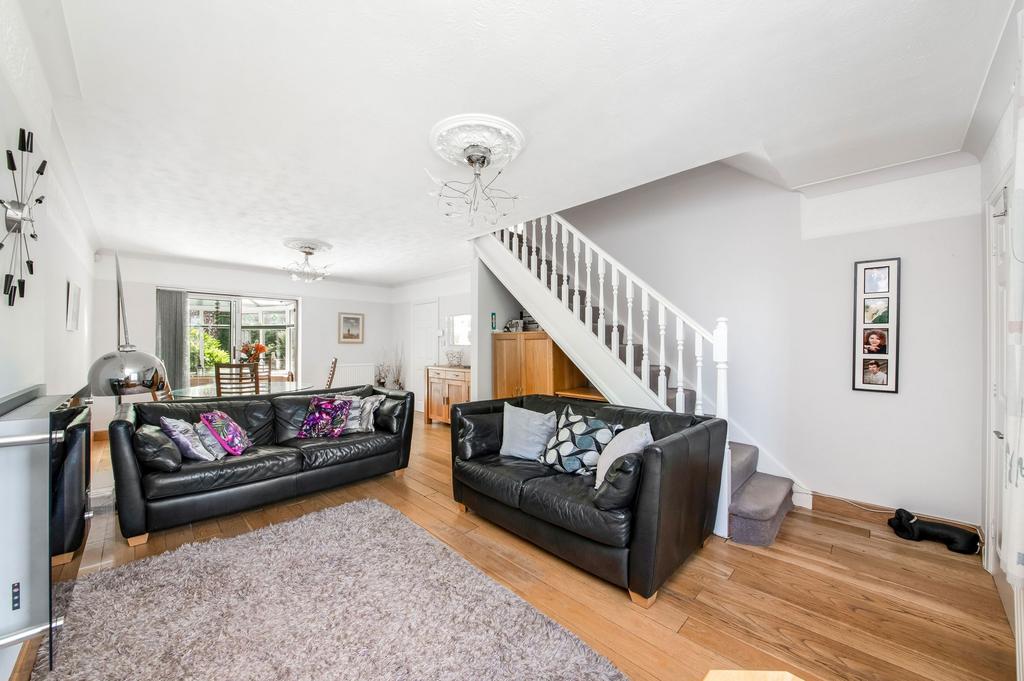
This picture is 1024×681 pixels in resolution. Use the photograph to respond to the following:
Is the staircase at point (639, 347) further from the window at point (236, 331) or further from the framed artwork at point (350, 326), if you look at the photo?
the window at point (236, 331)

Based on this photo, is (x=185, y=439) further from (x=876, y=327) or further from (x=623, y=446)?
(x=876, y=327)

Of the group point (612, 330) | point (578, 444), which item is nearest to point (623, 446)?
point (578, 444)

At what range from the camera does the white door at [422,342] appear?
24.1ft

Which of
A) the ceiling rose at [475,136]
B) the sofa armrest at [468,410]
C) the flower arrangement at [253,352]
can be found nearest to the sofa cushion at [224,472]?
the sofa armrest at [468,410]

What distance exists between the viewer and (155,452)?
2.68 metres

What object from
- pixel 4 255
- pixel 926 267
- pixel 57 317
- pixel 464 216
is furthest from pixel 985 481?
pixel 57 317

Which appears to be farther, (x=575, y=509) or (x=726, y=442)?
(x=726, y=442)

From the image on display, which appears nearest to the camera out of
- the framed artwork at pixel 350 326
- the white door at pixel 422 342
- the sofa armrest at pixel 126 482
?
the sofa armrest at pixel 126 482

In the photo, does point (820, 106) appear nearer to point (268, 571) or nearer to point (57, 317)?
point (268, 571)

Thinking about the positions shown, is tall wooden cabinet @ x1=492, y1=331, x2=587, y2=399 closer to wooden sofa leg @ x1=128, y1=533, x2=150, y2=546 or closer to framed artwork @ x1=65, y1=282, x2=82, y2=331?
wooden sofa leg @ x1=128, y1=533, x2=150, y2=546

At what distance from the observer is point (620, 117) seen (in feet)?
7.35

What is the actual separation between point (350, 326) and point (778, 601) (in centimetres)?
742

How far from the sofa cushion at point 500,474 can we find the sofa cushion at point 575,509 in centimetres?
8

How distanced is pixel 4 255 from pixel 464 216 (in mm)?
2977
